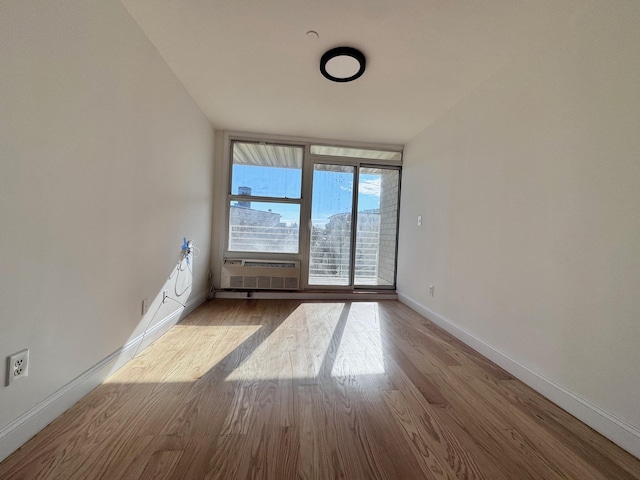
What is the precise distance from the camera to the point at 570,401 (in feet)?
4.62

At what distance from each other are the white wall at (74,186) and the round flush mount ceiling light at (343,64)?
52.2 inches

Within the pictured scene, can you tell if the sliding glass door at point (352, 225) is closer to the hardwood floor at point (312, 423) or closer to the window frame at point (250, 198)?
the window frame at point (250, 198)

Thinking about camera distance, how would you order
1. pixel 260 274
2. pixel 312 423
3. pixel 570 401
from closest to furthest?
pixel 312 423 → pixel 570 401 → pixel 260 274

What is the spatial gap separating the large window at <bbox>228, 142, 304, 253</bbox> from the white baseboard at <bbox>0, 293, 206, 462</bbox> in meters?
1.90

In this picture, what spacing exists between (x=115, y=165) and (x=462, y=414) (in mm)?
2480

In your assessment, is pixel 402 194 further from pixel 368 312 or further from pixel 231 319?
A: pixel 231 319

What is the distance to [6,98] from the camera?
3.10 ft

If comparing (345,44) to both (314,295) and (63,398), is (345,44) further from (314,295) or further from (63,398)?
(314,295)

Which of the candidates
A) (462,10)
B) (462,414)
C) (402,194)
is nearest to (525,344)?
(462,414)

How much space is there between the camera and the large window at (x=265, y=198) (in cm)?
371

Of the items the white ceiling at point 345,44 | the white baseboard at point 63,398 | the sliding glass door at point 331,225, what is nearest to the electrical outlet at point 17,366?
the white baseboard at point 63,398

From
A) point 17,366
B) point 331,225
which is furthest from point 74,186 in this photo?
point 331,225

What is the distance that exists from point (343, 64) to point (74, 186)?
6.38ft

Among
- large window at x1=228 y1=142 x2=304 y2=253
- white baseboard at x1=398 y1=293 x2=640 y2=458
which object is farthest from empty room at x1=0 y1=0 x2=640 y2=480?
large window at x1=228 y1=142 x2=304 y2=253
